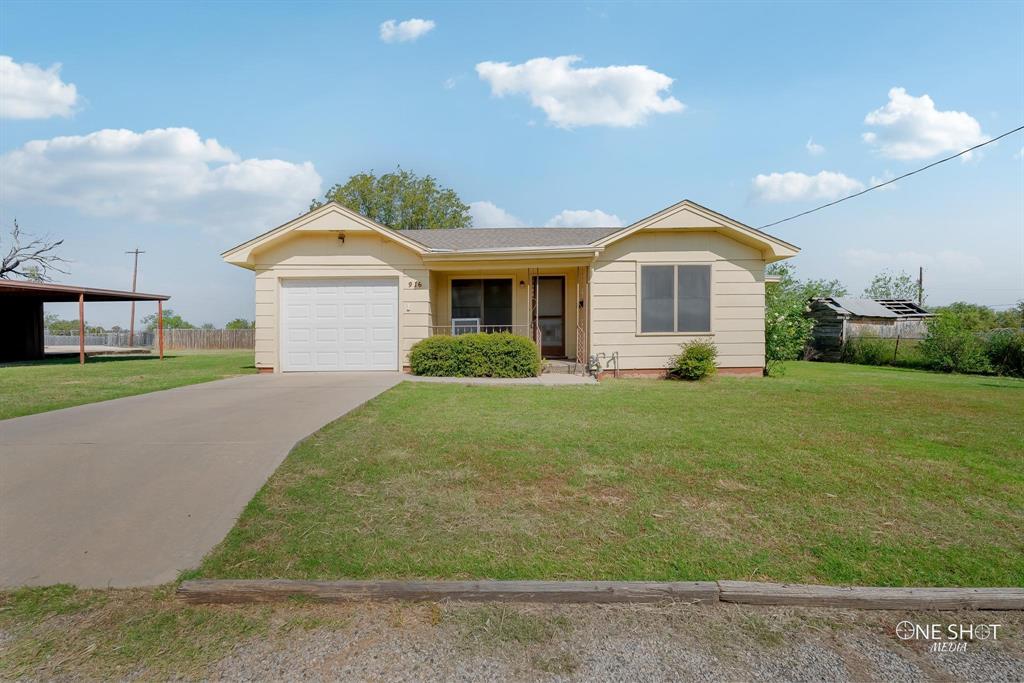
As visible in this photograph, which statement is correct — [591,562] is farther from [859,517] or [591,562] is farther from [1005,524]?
[1005,524]

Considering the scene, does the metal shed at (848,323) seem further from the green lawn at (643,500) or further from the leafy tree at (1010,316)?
the green lawn at (643,500)

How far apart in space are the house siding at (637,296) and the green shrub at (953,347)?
826 cm

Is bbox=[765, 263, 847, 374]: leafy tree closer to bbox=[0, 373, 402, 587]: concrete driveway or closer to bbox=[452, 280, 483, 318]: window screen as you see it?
bbox=[452, 280, 483, 318]: window screen

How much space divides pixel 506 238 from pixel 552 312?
101 inches

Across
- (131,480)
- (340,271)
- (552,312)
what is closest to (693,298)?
(552,312)

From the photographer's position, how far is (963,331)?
15.6m

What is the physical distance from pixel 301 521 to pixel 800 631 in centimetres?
320

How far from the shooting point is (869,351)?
64.0 ft

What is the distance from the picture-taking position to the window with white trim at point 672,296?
12148mm

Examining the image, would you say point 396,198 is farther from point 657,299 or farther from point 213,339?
point 657,299

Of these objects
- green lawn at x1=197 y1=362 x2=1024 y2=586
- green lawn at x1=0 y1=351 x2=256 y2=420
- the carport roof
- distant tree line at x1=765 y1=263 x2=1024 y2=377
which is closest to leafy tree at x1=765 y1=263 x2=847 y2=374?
distant tree line at x1=765 y1=263 x2=1024 y2=377

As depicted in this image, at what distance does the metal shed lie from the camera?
2098cm

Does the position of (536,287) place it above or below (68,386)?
above

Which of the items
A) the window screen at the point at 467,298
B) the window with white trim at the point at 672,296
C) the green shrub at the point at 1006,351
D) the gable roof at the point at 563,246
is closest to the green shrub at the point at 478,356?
the gable roof at the point at 563,246
